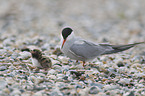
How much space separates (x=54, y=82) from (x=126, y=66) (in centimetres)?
190

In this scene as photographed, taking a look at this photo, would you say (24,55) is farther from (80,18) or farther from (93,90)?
(80,18)

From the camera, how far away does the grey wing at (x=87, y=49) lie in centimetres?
470

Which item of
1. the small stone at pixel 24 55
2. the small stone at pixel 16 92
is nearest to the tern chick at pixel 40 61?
the small stone at pixel 24 55

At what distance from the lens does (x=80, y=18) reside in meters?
11.2

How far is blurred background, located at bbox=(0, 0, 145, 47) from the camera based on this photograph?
8566 millimetres

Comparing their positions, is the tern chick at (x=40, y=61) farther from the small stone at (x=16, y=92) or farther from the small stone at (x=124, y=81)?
the small stone at (x=124, y=81)

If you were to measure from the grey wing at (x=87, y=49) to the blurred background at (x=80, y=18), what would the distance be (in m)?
2.65

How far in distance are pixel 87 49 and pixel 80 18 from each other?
655cm

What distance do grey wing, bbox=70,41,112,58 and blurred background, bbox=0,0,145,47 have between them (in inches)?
104

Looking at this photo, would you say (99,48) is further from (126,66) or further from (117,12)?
(117,12)

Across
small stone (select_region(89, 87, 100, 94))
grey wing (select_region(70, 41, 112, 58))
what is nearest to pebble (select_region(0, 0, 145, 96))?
small stone (select_region(89, 87, 100, 94))

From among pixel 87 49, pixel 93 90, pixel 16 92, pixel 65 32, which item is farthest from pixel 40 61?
pixel 93 90

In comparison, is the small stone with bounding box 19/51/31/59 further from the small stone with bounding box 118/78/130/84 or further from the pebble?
the small stone with bounding box 118/78/130/84

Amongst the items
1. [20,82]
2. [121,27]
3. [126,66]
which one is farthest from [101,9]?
[20,82]
